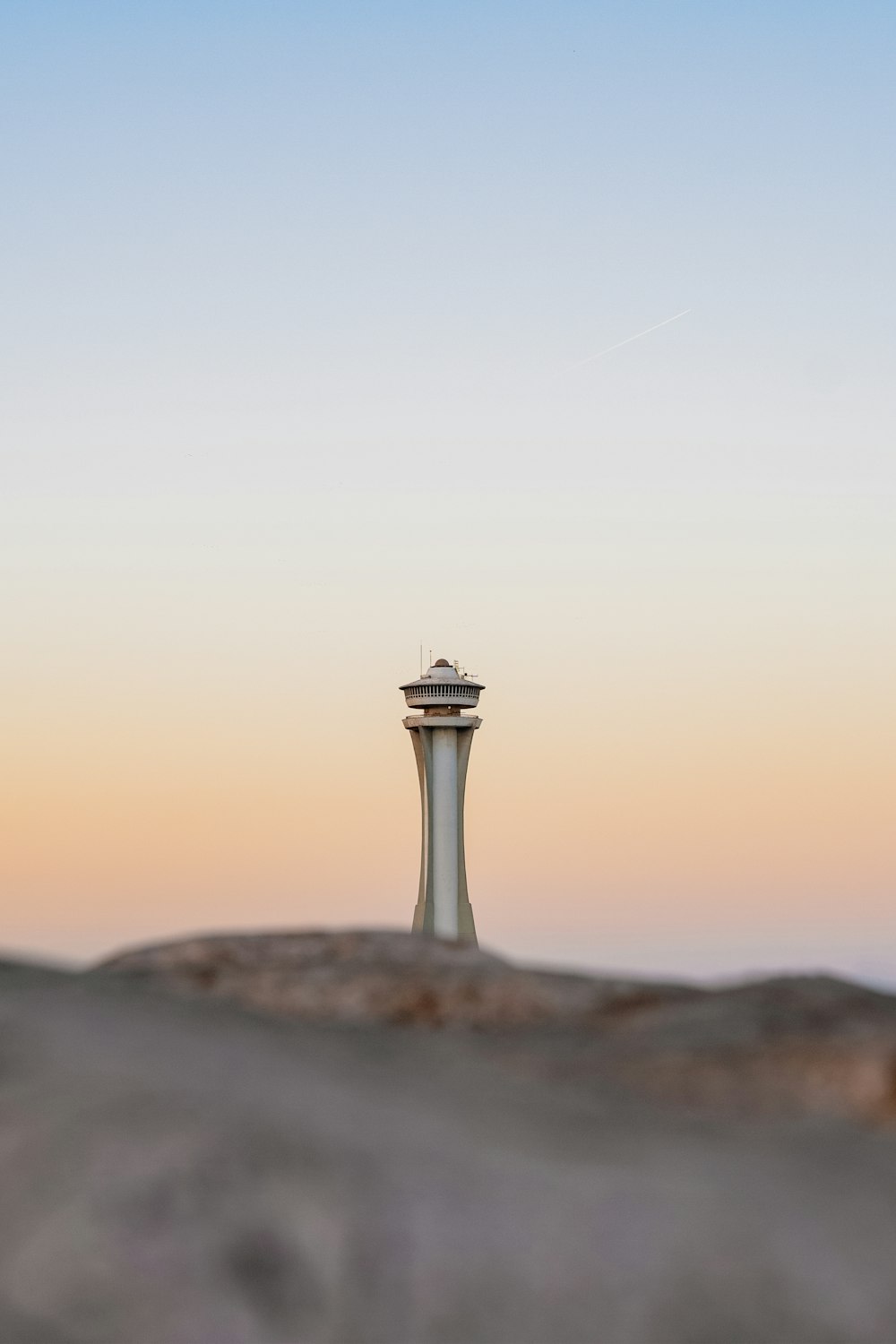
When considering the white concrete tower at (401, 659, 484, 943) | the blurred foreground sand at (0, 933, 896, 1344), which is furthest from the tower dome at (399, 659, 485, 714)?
the blurred foreground sand at (0, 933, 896, 1344)

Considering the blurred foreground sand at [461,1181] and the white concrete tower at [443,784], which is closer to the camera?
the blurred foreground sand at [461,1181]

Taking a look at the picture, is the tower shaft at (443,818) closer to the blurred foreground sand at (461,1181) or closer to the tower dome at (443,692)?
the tower dome at (443,692)

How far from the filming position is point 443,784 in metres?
62.3

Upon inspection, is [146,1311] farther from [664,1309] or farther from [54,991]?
[54,991]

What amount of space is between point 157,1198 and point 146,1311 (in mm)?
171

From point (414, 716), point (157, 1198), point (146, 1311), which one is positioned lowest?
point (146, 1311)

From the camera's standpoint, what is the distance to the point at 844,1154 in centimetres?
226

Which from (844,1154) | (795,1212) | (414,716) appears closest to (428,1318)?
(795,1212)

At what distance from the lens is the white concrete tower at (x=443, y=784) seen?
61.5 m

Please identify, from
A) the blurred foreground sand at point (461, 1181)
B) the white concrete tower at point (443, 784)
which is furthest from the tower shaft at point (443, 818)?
the blurred foreground sand at point (461, 1181)

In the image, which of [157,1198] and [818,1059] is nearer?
[157,1198]

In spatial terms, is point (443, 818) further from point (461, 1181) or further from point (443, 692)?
point (461, 1181)

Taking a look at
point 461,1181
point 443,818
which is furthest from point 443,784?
point 461,1181

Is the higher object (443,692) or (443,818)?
(443,692)
